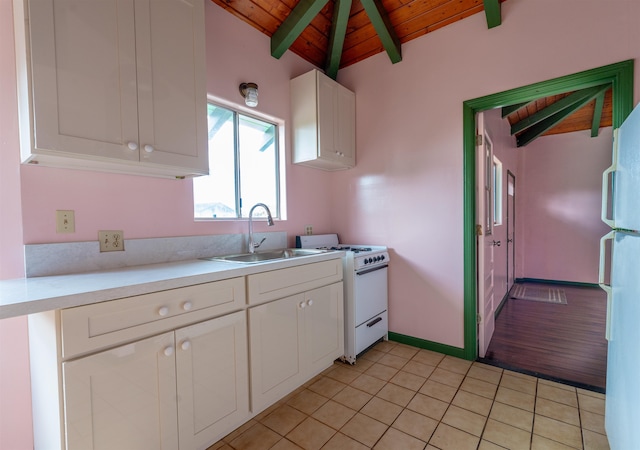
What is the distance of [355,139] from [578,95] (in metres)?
3.06

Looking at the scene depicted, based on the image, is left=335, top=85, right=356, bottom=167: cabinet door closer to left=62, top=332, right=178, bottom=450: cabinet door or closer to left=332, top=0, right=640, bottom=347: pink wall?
left=332, top=0, right=640, bottom=347: pink wall

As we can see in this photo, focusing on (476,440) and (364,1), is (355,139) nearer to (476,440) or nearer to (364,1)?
(364,1)

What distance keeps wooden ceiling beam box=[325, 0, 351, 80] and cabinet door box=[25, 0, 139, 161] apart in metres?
1.67

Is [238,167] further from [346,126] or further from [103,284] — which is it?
[103,284]

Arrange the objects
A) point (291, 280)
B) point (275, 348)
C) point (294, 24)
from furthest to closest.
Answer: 1. point (294, 24)
2. point (291, 280)
3. point (275, 348)

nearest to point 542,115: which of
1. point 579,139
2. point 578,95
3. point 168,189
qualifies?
point 578,95

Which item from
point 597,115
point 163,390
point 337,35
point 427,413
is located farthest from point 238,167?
point 597,115

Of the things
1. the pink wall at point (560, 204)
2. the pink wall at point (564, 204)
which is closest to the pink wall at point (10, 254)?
the pink wall at point (560, 204)

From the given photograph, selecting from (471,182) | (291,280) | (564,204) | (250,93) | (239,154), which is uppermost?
(250,93)

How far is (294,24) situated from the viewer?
2408 mm

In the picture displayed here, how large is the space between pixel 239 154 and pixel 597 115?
5.37 meters

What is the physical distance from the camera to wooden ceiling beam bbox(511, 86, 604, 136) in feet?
11.8

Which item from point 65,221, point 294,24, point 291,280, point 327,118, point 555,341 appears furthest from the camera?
point 555,341

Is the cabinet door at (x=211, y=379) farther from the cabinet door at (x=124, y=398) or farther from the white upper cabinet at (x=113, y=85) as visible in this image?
the white upper cabinet at (x=113, y=85)
